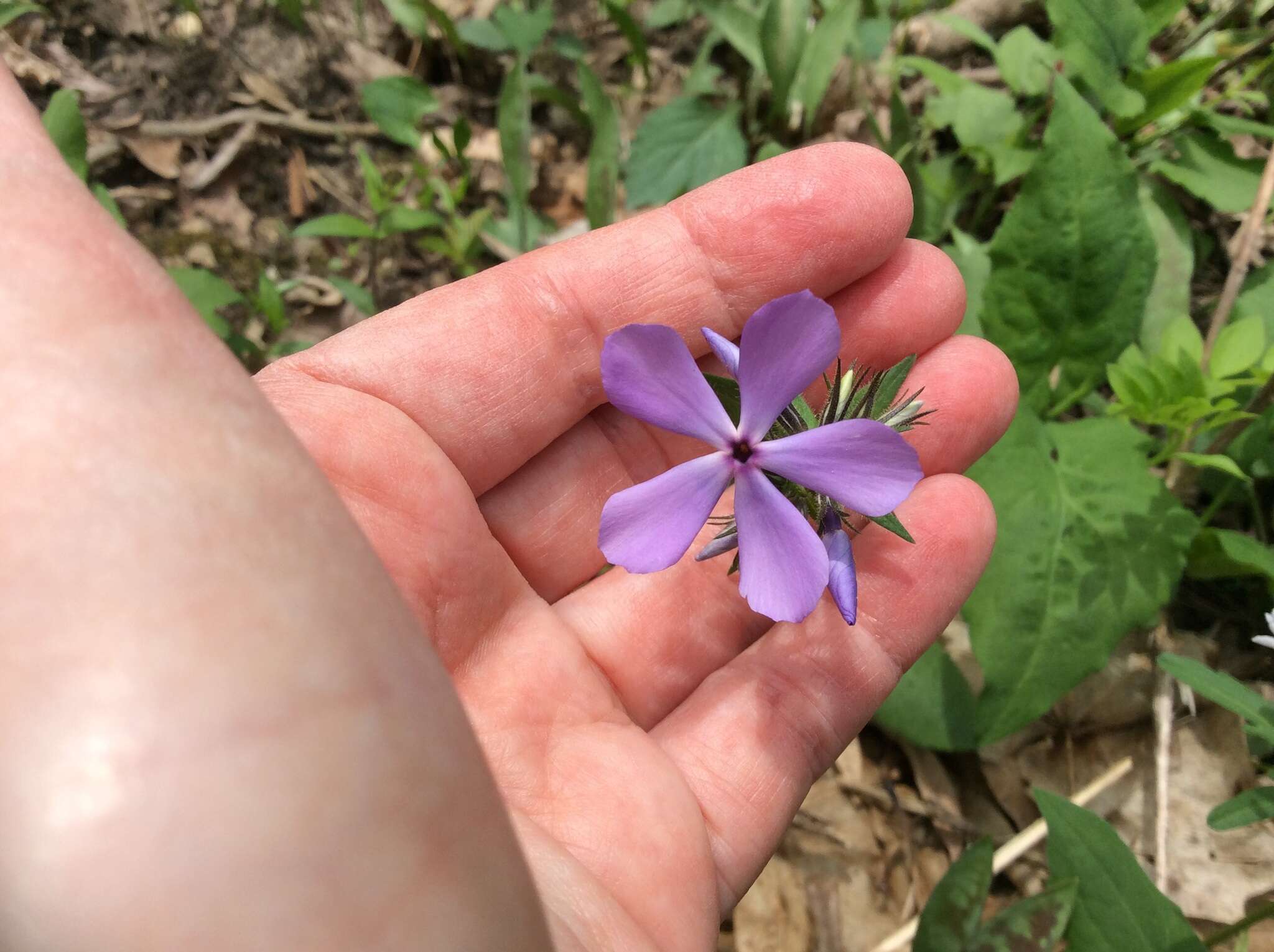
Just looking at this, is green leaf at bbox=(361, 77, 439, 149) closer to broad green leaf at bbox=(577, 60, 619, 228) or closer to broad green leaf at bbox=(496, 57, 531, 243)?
broad green leaf at bbox=(496, 57, 531, 243)

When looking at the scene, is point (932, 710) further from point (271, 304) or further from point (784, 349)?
point (271, 304)

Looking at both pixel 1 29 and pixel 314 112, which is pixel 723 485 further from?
pixel 1 29

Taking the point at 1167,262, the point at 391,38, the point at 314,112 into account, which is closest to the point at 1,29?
the point at 314,112

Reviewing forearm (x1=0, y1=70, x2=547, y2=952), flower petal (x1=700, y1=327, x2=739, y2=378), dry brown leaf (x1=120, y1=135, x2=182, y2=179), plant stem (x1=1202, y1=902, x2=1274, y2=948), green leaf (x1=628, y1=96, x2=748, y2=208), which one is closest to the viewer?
forearm (x1=0, y1=70, x2=547, y2=952)

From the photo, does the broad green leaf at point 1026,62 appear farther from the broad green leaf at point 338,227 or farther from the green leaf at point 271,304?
the green leaf at point 271,304

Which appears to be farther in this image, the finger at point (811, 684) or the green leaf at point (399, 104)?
the green leaf at point (399, 104)

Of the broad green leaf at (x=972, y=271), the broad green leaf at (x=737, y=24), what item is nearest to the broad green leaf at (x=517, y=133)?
the broad green leaf at (x=737, y=24)

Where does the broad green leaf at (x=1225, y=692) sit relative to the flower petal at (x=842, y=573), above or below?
below

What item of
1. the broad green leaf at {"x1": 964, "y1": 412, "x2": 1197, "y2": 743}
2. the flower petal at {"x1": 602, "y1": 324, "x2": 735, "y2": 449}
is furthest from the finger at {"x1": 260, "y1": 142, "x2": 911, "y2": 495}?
the broad green leaf at {"x1": 964, "y1": 412, "x2": 1197, "y2": 743}
